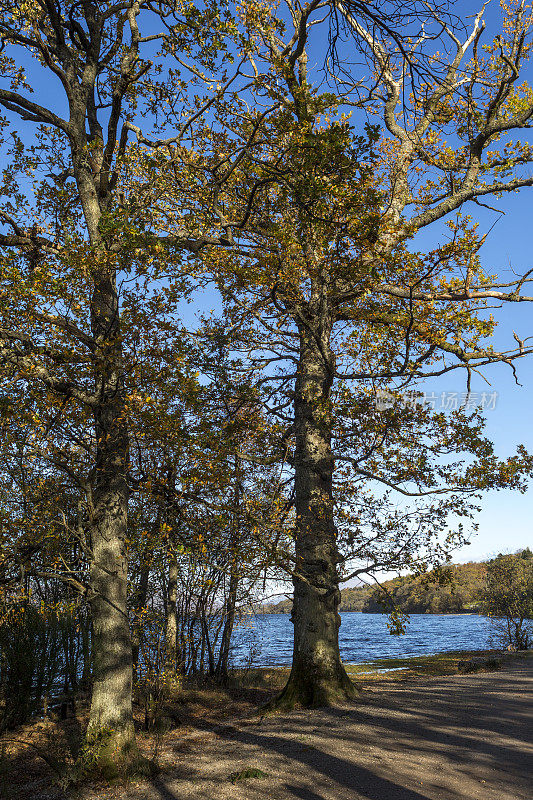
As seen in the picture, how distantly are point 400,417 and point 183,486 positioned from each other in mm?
4047

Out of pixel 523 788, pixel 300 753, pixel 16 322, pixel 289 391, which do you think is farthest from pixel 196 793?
pixel 289 391

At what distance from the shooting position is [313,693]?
973 cm

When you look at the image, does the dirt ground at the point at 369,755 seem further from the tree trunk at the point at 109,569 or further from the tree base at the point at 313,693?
the tree trunk at the point at 109,569

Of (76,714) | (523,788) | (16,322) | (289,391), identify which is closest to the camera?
(523,788)

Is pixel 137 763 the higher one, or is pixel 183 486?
pixel 183 486

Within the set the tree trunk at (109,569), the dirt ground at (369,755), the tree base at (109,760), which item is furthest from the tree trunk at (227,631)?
the tree base at (109,760)

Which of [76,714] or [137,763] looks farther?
[76,714]

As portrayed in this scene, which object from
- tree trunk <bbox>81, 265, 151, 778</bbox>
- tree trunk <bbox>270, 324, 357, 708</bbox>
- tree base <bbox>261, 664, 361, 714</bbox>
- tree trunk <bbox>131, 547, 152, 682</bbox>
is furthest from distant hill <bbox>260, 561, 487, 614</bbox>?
tree trunk <bbox>81, 265, 151, 778</bbox>

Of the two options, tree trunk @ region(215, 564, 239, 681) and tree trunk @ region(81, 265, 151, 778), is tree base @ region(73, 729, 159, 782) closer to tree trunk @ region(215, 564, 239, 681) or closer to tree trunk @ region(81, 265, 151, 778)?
tree trunk @ region(81, 265, 151, 778)

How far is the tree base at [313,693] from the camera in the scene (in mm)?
9672

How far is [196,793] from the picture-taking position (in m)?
5.79

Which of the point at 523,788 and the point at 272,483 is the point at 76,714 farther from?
the point at 523,788

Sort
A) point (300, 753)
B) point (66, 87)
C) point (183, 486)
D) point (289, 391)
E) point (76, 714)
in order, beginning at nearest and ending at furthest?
point (300, 753) < point (183, 486) < point (66, 87) < point (76, 714) < point (289, 391)

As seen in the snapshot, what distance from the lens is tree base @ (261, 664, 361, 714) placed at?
9672mm
